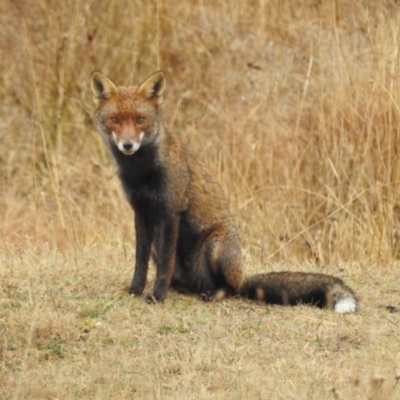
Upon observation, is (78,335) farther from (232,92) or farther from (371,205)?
(232,92)

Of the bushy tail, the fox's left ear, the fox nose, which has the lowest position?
the bushy tail

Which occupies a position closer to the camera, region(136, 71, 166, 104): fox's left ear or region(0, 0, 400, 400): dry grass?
region(0, 0, 400, 400): dry grass

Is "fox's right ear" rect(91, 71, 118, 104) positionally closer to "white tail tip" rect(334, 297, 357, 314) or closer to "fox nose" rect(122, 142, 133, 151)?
"fox nose" rect(122, 142, 133, 151)

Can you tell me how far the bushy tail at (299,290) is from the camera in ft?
19.2

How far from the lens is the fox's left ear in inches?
236

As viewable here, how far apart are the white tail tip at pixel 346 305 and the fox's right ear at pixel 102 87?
1893 millimetres

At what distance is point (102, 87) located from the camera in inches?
236

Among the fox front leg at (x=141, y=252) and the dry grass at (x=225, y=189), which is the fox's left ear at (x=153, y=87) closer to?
the fox front leg at (x=141, y=252)

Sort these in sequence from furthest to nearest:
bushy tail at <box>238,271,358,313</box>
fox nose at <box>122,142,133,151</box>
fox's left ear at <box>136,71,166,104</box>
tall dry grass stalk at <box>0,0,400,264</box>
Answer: tall dry grass stalk at <box>0,0,400,264</box>, fox's left ear at <box>136,71,166,104</box>, bushy tail at <box>238,271,358,313</box>, fox nose at <box>122,142,133,151</box>

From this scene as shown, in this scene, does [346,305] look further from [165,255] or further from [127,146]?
[127,146]

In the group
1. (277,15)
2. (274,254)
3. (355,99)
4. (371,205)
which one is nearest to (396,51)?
(355,99)

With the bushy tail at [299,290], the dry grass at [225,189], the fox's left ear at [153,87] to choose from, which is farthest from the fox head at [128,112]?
the bushy tail at [299,290]

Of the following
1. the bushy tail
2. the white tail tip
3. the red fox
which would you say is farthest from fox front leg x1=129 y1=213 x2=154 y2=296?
the white tail tip

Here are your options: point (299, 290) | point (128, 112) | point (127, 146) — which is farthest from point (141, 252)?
point (299, 290)
